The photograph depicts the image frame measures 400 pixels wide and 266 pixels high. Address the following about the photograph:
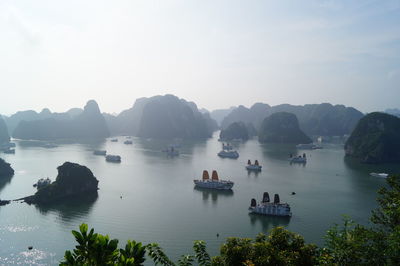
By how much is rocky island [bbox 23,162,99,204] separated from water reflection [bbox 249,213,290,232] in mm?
39596

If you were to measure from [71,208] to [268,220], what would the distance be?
3896 centimetres

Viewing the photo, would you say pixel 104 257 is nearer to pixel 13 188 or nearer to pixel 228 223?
pixel 228 223

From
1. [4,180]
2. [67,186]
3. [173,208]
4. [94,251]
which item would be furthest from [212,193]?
[94,251]

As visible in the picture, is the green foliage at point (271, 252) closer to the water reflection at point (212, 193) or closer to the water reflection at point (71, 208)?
the water reflection at point (71, 208)

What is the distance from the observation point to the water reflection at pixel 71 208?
2418 inches

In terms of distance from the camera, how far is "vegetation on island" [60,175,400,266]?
13672 millimetres

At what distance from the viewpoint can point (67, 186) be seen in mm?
74375

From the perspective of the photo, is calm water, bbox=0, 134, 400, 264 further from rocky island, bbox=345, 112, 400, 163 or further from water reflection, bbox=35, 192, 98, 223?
rocky island, bbox=345, 112, 400, 163

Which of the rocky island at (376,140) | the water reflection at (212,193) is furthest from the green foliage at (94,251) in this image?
the rocky island at (376,140)

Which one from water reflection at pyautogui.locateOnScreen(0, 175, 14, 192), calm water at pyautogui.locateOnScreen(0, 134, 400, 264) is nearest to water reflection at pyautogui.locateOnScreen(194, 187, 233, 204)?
calm water at pyautogui.locateOnScreen(0, 134, 400, 264)

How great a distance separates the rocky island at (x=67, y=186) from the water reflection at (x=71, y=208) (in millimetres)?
1957

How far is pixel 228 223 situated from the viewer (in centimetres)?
5762

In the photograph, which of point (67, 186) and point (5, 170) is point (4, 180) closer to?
point (5, 170)

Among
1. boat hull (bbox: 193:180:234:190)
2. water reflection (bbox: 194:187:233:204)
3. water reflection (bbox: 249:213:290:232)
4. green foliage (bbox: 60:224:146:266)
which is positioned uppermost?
green foliage (bbox: 60:224:146:266)
